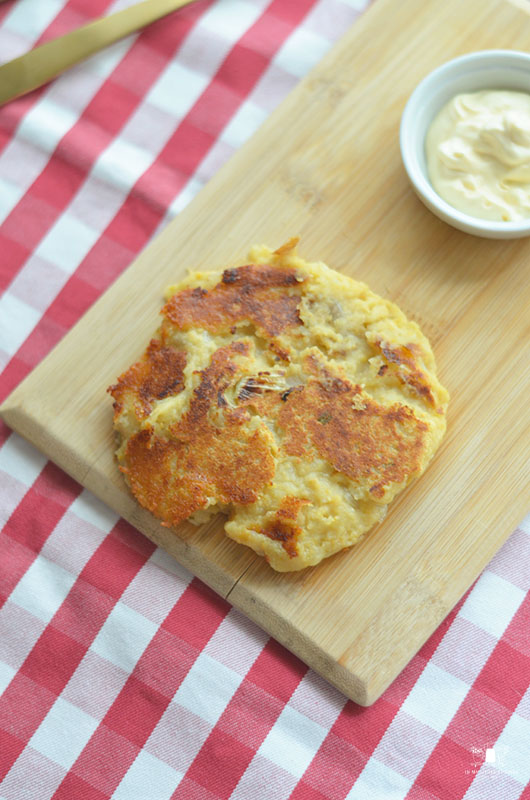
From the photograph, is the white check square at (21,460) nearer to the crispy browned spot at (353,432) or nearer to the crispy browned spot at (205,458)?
the crispy browned spot at (205,458)

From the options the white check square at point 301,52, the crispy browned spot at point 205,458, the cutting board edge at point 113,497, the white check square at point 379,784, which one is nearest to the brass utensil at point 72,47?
the white check square at point 301,52

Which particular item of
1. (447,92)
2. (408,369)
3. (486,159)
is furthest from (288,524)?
(447,92)

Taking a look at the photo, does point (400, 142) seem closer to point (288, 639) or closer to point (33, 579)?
point (288, 639)

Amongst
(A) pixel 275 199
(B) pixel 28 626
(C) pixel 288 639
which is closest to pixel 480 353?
(A) pixel 275 199

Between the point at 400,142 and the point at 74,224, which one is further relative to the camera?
the point at 74,224

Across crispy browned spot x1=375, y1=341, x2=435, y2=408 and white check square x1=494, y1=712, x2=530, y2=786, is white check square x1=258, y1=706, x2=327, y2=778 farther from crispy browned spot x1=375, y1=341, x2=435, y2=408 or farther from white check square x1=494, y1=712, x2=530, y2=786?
crispy browned spot x1=375, y1=341, x2=435, y2=408

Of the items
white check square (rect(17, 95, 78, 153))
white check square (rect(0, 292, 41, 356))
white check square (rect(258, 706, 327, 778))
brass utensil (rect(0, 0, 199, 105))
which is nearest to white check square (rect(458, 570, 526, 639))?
white check square (rect(258, 706, 327, 778))
